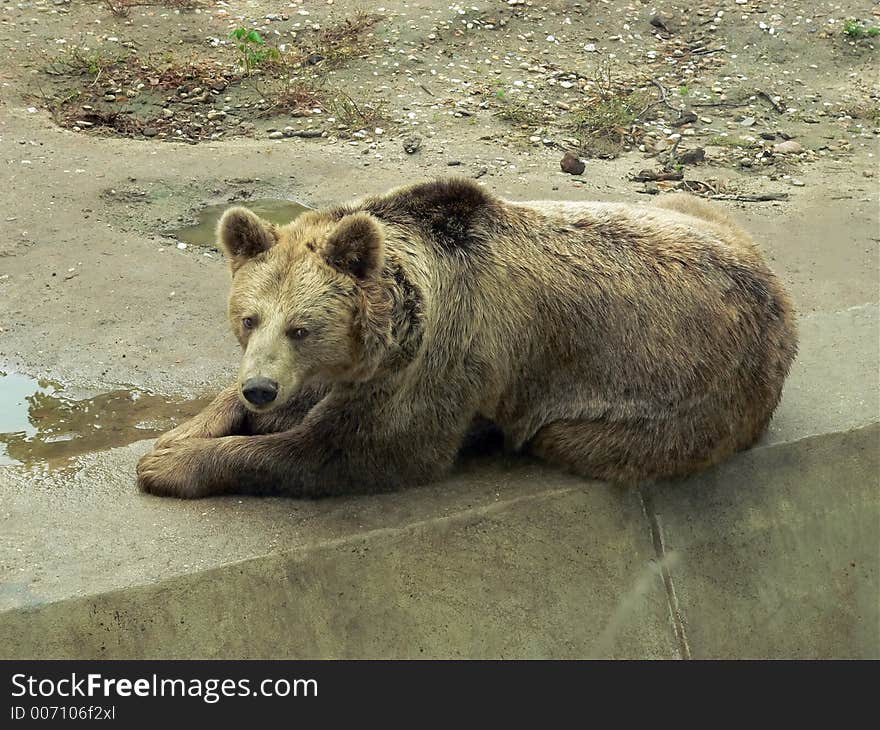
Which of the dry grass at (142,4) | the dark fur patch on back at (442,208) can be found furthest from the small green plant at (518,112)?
the dark fur patch on back at (442,208)

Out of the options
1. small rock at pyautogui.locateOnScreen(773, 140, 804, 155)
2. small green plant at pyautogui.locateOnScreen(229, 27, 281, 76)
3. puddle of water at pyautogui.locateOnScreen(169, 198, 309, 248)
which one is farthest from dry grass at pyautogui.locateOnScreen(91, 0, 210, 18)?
small rock at pyautogui.locateOnScreen(773, 140, 804, 155)

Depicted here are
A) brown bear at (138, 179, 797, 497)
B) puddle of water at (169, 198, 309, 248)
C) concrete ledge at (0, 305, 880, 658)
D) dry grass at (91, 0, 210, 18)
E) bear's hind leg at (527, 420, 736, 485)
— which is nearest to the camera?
concrete ledge at (0, 305, 880, 658)

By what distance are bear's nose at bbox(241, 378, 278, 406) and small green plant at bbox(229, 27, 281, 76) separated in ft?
26.2

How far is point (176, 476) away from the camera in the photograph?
15.7ft

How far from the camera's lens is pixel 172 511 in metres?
4.66

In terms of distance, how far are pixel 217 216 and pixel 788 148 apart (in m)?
5.66

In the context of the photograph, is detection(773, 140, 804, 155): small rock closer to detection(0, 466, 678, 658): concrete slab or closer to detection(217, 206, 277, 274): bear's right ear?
detection(0, 466, 678, 658): concrete slab

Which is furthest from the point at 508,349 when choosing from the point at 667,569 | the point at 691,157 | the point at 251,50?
the point at 251,50

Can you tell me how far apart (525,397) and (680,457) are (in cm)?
78

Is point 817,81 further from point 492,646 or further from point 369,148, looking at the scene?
point 492,646

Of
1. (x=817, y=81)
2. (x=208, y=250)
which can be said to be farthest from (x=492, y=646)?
(x=817, y=81)

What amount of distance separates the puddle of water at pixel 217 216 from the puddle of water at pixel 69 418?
2.11 m

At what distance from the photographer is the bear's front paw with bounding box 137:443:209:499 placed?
4.78m

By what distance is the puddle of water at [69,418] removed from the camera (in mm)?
5559
